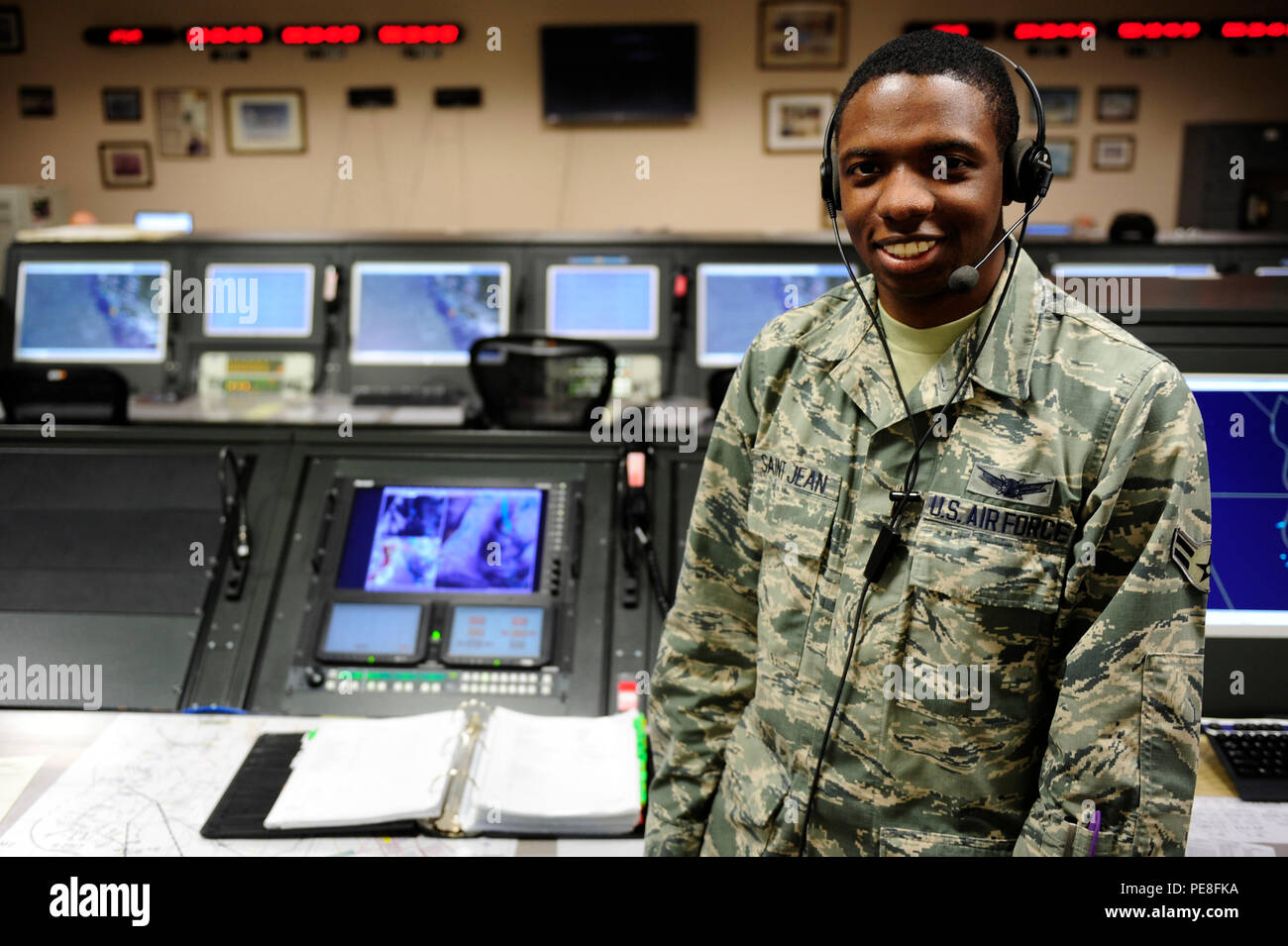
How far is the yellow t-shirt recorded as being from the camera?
0.94 m

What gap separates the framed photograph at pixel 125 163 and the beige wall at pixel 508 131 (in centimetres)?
7

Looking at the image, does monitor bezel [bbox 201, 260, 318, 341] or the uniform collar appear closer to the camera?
the uniform collar

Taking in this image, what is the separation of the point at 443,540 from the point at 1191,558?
1.08 meters

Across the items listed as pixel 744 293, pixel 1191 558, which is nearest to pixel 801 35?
pixel 744 293

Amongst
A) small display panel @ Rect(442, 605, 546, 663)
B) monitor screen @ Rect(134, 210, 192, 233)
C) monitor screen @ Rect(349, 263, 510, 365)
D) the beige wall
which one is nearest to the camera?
small display panel @ Rect(442, 605, 546, 663)

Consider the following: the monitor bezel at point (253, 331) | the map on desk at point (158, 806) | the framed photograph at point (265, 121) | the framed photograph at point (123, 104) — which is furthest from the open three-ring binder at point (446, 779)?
the framed photograph at point (123, 104)

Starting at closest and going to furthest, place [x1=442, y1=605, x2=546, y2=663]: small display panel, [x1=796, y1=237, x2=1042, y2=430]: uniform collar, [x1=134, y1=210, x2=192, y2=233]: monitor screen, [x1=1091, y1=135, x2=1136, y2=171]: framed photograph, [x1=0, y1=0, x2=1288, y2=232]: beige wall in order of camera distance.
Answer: [x1=796, y1=237, x2=1042, y2=430]: uniform collar
[x1=442, y1=605, x2=546, y2=663]: small display panel
[x1=134, y1=210, x2=192, y2=233]: monitor screen
[x1=0, y1=0, x2=1288, y2=232]: beige wall
[x1=1091, y1=135, x2=1136, y2=171]: framed photograph

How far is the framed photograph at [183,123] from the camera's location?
20.6 feet

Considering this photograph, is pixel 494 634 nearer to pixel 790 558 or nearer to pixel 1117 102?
pixel 790 558

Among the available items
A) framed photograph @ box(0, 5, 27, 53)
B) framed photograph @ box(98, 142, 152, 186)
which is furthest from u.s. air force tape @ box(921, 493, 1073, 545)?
framed photograph @ box(0, 5, 27, 53)

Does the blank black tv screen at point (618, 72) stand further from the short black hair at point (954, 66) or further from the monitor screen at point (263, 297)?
the short black hair at point (954, 66)

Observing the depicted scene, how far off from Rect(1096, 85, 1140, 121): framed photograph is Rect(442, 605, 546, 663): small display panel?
6.17 m

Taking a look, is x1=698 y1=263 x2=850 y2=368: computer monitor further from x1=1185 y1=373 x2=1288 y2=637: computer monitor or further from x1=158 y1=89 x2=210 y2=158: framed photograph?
x1=158 y1=89 x2=210 y2=158: framed photograph

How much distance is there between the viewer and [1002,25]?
5965 mm
